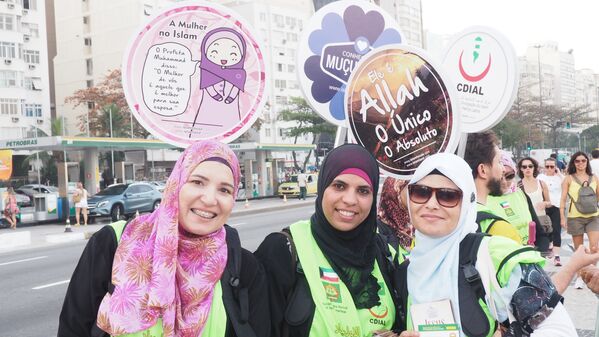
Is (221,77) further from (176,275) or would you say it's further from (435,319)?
(435,319)

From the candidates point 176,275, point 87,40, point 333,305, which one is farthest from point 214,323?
point 87,40

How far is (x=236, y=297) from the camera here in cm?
222

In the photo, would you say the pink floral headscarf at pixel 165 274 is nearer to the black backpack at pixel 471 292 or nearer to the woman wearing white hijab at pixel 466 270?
the woman wearing white hijab at pixel 466 270

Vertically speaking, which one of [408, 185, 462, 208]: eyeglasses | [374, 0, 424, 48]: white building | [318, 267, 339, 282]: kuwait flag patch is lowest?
[318, 267, 339, 282]: kuwait flag patch

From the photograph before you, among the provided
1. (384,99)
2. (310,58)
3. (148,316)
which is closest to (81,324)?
(148,316)

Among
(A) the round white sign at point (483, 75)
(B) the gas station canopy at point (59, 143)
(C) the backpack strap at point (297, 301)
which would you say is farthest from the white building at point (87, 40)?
(C) the backpack strap at point (297, 301)

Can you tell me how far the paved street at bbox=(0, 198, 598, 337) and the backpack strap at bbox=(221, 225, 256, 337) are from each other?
4.11m

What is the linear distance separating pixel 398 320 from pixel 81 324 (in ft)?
→ 4.36

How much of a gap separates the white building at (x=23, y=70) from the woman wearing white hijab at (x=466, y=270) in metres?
42.5

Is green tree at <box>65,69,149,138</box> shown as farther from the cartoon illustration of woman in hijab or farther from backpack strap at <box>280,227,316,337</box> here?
backpack strap at <box>280,227,316,337</box>

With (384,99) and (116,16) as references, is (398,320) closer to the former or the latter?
(384,99)

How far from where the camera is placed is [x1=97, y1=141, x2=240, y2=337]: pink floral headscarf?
2.08 meters

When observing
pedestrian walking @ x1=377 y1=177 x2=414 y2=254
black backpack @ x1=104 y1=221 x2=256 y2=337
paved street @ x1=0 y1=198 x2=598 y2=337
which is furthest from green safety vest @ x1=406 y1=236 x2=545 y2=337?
paved street @ x1=0 y1=198 x2=598 y2=337

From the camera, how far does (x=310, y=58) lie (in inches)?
154
